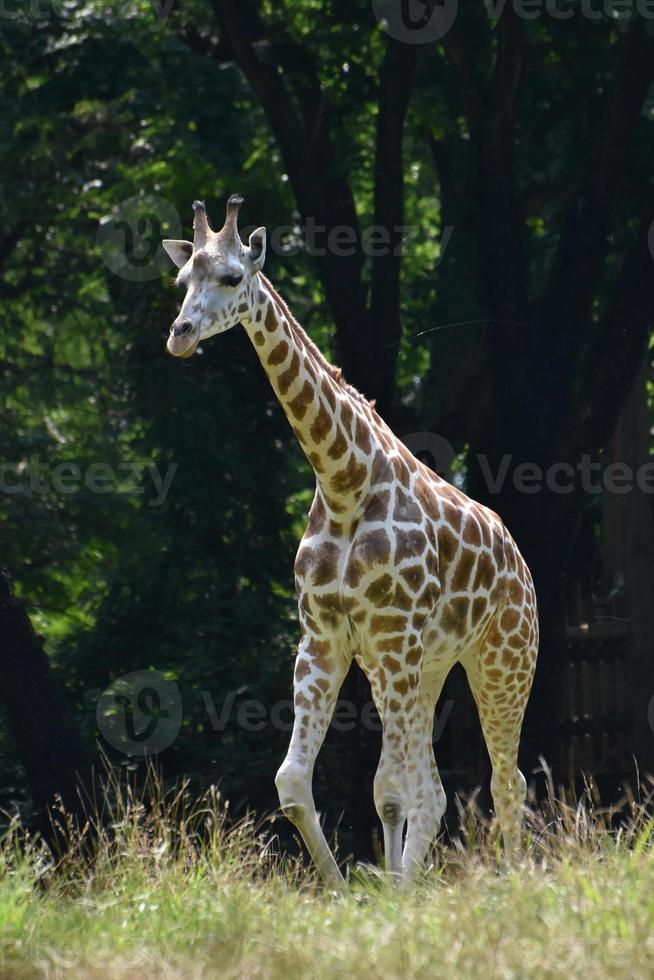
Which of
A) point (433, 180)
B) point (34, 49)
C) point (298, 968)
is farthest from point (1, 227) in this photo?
point (298, 968)

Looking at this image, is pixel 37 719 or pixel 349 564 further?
pixel 37 719

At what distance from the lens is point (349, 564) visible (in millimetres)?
6496

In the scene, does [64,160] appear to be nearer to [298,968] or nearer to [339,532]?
[339,532]

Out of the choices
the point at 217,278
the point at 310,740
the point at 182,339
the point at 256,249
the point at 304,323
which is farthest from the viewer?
the point at 304,323

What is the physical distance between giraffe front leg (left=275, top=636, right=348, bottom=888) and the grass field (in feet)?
Answer: 0.97

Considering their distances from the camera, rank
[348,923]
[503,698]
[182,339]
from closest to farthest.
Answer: [348,923]
[182,339]
[503,698]

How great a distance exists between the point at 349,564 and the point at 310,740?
28.6 inches

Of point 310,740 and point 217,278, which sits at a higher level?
point 217,278

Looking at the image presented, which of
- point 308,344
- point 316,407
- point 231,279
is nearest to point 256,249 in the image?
point 231,279

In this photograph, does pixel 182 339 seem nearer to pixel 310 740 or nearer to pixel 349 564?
pixel 349 564

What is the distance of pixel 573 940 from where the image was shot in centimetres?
456

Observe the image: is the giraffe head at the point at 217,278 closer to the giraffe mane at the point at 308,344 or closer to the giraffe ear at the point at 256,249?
the giraffe ear at the point at 256,249

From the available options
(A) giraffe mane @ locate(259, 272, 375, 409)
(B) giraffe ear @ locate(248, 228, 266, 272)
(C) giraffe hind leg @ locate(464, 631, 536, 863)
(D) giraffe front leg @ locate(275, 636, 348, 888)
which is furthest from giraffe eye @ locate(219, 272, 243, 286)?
(C) giraffe hind leg @ locate(464, 631, 536, 863)

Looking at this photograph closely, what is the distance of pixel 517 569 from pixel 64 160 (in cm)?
783
